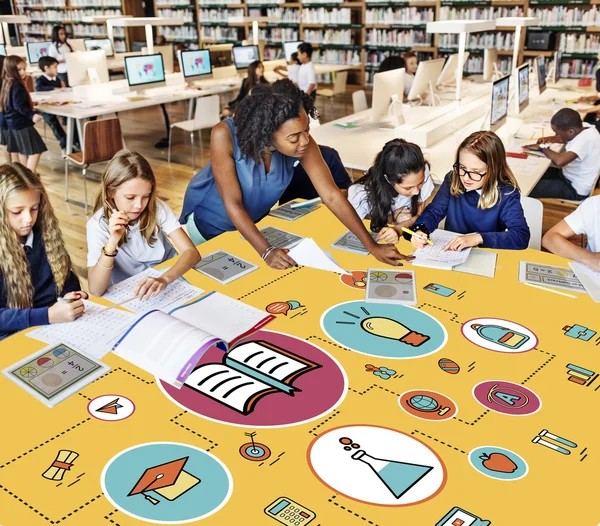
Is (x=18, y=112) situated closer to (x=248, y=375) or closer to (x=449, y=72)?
(x=449, y=72)

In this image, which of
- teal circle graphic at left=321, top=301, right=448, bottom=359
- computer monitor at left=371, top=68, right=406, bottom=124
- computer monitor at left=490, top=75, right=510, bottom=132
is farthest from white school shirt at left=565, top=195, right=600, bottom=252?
computer monitor at left=371, top=68, right=406, bottom=124

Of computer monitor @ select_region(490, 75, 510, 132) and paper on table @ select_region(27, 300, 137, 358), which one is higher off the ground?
computer monitor @ select_region(490, 75, 510, 132)

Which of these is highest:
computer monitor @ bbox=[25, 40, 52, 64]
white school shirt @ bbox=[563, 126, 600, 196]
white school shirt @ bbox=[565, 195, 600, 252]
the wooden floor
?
computer monitor @ bbox=[25, 40, 52, 64]

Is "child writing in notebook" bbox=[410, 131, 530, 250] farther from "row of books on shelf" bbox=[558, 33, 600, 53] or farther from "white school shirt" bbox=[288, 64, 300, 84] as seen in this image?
"row of books on shelf" bbox=[558, 33, 600, 53]

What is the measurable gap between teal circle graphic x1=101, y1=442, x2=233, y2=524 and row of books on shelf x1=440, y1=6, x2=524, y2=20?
9.00 m

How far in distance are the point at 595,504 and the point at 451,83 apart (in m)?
6.58

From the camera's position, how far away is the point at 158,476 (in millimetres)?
1201

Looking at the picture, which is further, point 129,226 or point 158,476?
point 129,226

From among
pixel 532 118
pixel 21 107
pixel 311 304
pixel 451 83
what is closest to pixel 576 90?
pixel 451 83

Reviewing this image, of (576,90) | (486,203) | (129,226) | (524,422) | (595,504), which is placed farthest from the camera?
(576,90)

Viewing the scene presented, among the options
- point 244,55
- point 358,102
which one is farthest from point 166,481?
point 244,55

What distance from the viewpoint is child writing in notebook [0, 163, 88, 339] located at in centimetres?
180

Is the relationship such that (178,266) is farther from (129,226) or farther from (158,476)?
(158,476)

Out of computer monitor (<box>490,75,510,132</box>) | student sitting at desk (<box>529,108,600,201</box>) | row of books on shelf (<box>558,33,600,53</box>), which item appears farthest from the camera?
row of books on shelf (<box>558,33,600,53</box>)
